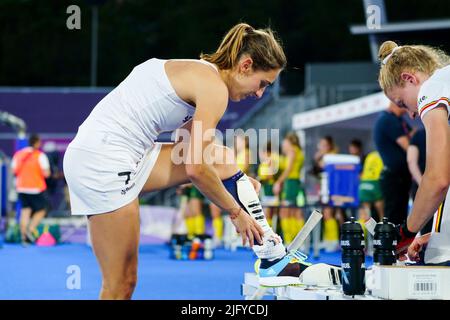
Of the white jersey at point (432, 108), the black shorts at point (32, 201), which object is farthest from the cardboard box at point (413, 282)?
the black shorts at point (32, 201)

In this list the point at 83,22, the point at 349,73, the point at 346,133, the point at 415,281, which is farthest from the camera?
the point at 83,22

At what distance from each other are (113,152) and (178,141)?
0.54 meters

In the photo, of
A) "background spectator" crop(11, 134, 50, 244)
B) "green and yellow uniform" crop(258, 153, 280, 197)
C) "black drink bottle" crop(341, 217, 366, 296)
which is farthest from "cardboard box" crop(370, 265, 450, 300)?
"background spectator" crop(11, 134, 50, 244)

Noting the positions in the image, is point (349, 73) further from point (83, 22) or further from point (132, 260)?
point (132, 260)

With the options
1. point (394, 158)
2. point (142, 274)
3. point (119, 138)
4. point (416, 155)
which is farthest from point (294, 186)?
point (119, 138)

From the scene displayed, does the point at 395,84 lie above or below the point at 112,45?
below

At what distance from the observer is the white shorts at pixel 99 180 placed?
3.85 meters

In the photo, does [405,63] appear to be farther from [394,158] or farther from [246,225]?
[394,158]

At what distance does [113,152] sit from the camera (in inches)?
152

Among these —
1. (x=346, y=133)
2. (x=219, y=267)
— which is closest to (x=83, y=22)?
(x=346, y=133)

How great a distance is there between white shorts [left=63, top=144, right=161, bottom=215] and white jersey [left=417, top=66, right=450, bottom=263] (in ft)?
4.53

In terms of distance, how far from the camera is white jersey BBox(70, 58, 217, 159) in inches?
152

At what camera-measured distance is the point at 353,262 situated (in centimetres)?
407

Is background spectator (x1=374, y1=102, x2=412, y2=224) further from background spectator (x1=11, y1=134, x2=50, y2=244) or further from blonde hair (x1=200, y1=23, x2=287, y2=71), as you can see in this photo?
background spectator (x1=11, y1=134, x2=50, y2=244)
